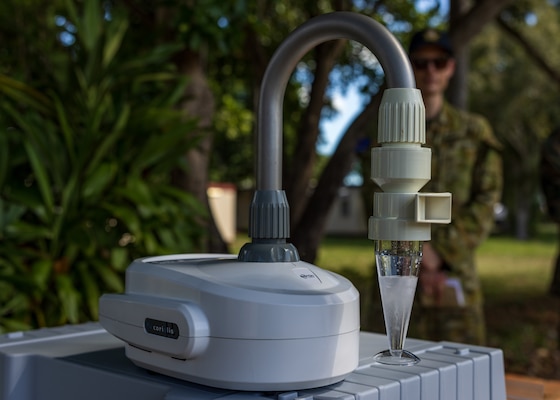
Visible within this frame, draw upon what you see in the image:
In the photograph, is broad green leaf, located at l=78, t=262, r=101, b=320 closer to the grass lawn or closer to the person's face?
the grass lawn

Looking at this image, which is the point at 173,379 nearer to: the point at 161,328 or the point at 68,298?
the point at 161,328

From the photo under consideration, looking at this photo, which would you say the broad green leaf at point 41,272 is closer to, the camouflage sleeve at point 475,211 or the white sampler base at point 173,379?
the camouflage sleeve at point 475,211

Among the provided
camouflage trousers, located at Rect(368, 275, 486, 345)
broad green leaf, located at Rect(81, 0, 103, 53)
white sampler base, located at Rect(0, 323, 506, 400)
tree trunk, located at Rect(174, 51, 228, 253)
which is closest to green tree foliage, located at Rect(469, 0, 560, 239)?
tree trunk, located at Rect(174, 51, 228, 253)

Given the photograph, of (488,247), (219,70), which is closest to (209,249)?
(219,70)

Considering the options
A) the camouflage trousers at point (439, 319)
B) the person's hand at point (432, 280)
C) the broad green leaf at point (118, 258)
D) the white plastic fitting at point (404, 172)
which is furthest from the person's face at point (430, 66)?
the white plastic fitting at point (404, 172)

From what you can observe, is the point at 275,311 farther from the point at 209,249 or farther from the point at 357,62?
the point at 357,62

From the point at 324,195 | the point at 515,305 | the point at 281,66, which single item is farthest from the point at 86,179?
the point at 515,305

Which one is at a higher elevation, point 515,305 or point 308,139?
point 308,139

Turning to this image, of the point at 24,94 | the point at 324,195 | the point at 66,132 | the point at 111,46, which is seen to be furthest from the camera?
the point at 324,195

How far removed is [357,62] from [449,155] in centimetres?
268

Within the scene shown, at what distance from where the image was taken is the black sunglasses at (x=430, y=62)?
8.72 ft

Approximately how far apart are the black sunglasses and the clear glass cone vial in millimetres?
1835

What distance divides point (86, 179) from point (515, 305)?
6.80 metres

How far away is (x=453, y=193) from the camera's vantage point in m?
2.77
